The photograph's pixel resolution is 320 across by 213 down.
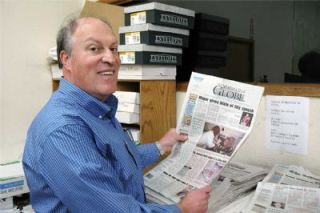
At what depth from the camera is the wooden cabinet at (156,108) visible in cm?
126

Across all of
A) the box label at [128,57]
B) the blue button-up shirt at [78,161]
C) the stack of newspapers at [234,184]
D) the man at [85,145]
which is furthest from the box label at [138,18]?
the stack of newspapers at [234,184]

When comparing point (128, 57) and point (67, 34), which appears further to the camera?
point (128, 57)

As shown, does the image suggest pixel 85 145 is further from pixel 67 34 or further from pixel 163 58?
pixel 163 58

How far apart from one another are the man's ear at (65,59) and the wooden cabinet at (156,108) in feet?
1.40

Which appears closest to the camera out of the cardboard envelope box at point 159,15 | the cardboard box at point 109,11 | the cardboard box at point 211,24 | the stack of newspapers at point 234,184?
the stack of newspapers at point 234,184

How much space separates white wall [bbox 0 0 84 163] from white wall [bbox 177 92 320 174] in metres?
1.07

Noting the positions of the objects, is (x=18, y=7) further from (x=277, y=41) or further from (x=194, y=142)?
(x=277, y=41)

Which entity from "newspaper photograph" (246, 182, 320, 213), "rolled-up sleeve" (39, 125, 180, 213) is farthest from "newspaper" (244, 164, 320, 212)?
"rolled-up sleeve" (39, 125, 180, 213)

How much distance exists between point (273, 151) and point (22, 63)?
1235 millimetres

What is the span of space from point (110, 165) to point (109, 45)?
12.4 inches

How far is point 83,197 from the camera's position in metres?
0.65

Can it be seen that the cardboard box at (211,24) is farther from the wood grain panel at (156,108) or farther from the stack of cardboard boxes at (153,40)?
the wood grain panel at (156,108)

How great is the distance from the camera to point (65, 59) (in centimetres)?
85

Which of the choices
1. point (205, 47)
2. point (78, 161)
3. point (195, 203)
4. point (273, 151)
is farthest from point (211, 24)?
point (78, 161)
